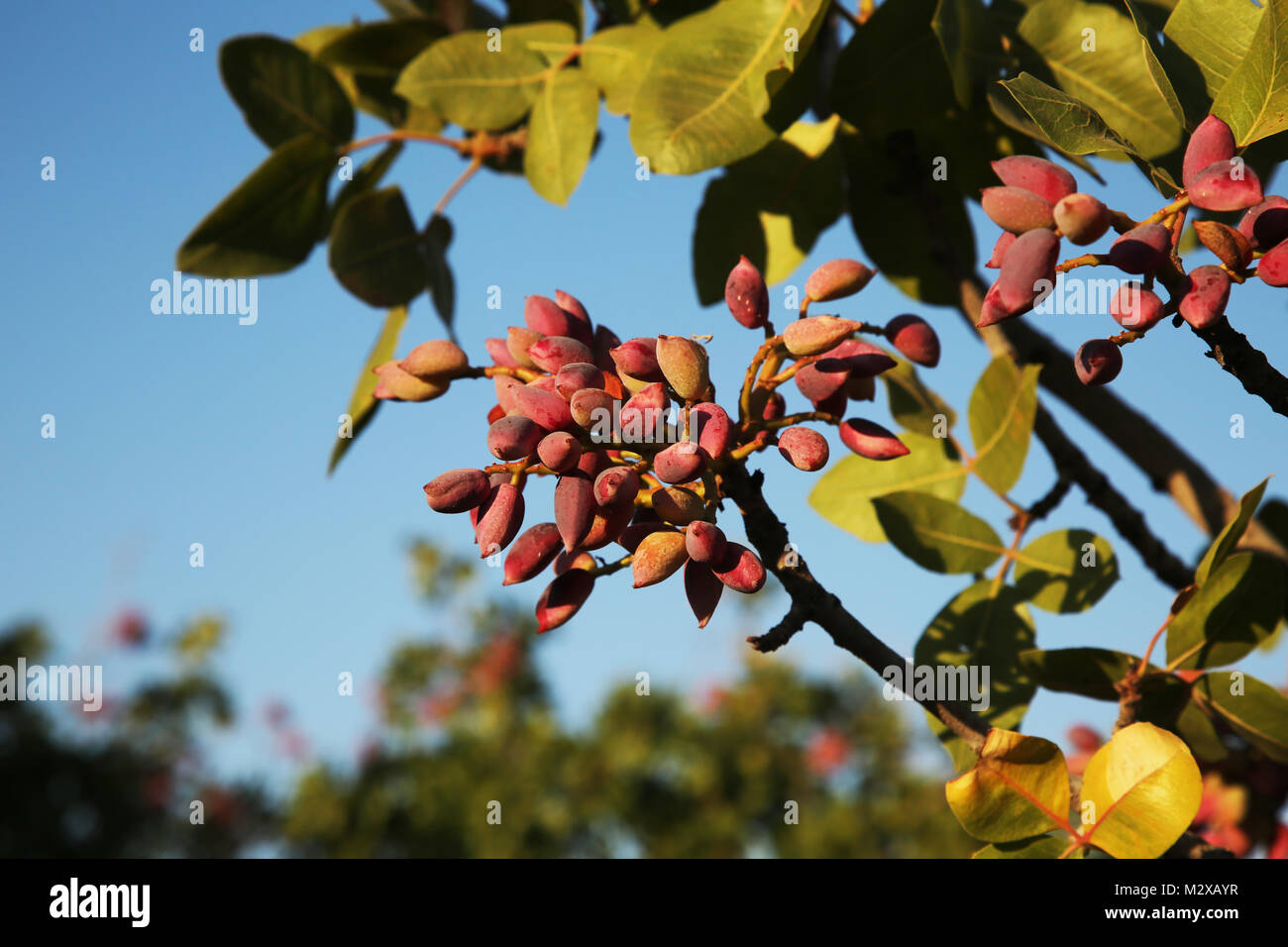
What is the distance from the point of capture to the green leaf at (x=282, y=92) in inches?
49.0

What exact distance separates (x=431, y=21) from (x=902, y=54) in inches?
26.5

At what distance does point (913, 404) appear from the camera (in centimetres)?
113

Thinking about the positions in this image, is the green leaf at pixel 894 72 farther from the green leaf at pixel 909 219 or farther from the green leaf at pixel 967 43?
the green leaf at pixel 909 219

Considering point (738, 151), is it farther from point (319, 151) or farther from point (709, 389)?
point (319, 151)

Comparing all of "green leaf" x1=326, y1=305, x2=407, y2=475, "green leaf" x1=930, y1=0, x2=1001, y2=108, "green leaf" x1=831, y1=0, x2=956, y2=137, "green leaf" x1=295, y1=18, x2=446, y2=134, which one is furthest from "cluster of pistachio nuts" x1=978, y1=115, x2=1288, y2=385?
"green leaf" x1=295, y1=18, x2=446, y2=134

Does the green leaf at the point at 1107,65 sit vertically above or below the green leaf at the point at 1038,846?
above

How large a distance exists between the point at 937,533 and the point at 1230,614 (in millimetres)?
252

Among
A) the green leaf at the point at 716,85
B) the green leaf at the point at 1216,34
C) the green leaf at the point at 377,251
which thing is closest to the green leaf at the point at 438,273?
the green leaf at the point at 377,251

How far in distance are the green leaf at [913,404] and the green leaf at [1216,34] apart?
0.45 meters

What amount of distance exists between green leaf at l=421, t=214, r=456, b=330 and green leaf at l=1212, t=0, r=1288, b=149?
2.73ft

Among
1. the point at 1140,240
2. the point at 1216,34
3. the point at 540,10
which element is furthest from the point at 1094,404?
the point at 540,10

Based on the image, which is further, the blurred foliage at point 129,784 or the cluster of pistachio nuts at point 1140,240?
the blurred foliage at point 129,784
